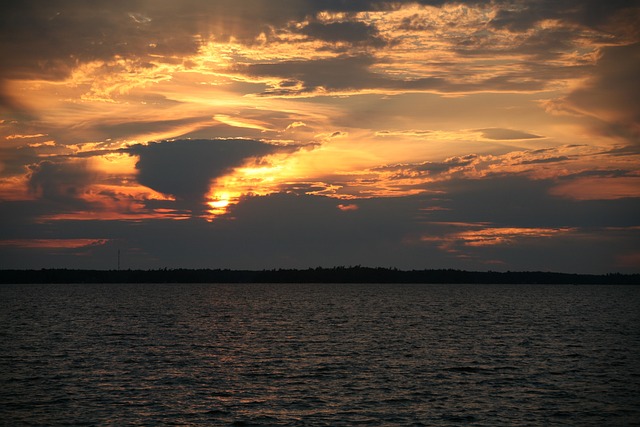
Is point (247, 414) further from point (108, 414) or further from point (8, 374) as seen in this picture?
point (8, 374)

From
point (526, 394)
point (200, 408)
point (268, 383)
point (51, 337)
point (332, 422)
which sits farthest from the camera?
point (51, 337)

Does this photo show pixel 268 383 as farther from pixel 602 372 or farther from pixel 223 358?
pixel 602 372

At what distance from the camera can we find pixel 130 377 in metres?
49.5

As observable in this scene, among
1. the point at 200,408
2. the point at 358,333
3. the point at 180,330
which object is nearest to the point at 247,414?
the point at 200,408

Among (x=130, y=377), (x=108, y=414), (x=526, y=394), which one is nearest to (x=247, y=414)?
(x=108, y=414)

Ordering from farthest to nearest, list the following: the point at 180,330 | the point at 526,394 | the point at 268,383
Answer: the point at 180,330
the point at 268,383
the point at 526,394

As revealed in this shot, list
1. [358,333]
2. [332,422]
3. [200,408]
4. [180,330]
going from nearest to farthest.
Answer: [332,422]
[200,408]
[358,333]
[180,330]

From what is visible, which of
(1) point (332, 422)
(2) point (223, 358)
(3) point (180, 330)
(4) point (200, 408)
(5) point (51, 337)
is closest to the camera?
(1) point (332, 422)

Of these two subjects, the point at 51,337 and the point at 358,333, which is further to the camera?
the point at 358,333

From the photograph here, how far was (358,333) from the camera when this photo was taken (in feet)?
279

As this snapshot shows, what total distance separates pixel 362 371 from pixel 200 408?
54.5 feet

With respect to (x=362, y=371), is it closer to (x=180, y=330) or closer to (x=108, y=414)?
(x=108, y=414)

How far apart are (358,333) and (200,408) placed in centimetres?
4751

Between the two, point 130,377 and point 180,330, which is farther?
point 180,330
